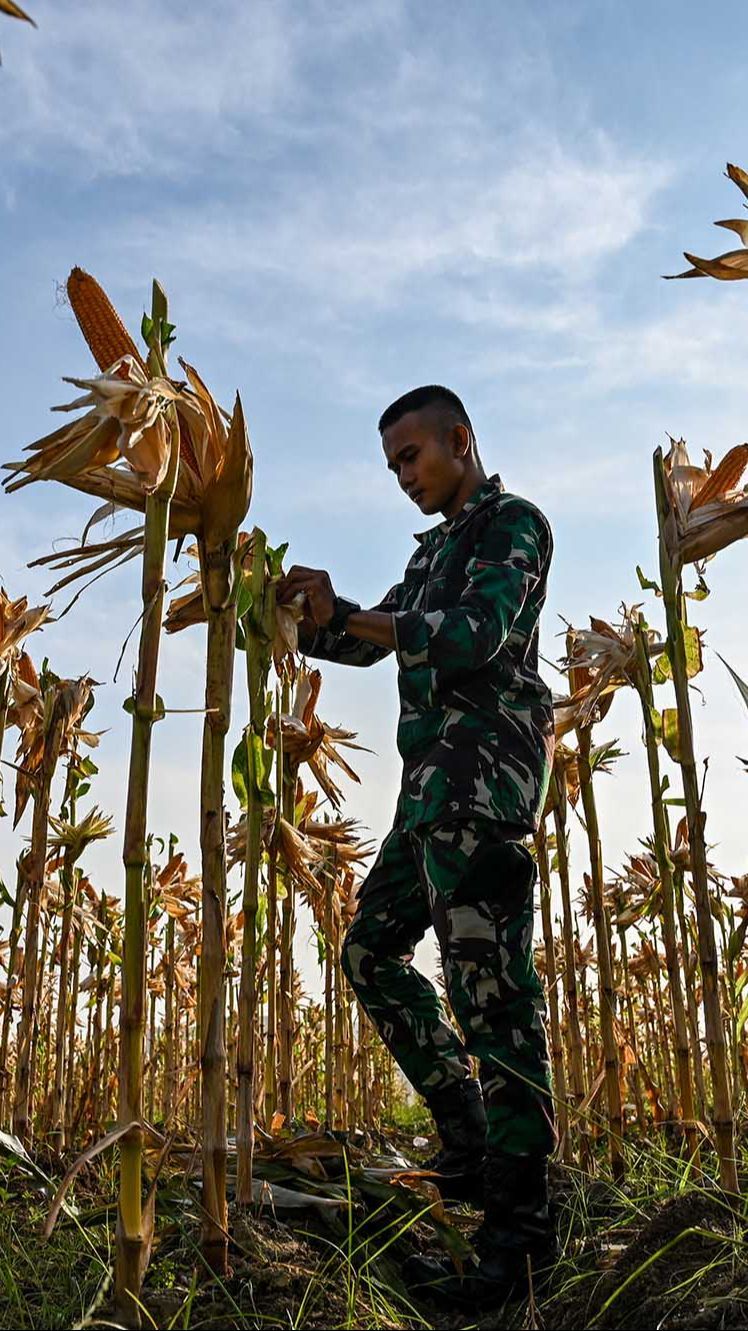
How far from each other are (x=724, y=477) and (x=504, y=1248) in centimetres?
224

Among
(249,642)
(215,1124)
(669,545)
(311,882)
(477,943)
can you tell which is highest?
(669,545)

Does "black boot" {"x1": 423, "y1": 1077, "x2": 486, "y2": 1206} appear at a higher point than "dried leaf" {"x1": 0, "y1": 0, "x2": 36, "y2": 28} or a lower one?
lower

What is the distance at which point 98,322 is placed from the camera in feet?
8.59

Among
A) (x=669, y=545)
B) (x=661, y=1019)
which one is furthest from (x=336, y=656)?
(x=661, y=1019)

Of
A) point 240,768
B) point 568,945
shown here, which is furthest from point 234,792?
point 568,945

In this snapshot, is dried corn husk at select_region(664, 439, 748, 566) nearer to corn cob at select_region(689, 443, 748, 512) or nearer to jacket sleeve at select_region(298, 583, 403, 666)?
corn cob at select_region(689, 443, 748, 512)

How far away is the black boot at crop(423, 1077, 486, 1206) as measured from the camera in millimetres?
3371

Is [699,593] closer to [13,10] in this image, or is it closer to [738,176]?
[738,176]

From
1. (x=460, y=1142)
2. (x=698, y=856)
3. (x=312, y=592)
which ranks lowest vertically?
(x=460, y=1142)

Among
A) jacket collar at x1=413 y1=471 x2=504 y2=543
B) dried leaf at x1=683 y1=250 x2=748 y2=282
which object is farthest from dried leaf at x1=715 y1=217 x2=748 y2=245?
jacket collar at x1=413 y1=471 x2=504 y2=543

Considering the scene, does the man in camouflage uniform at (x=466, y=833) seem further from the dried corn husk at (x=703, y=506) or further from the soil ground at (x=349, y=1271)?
the dried corn husk at (x=703, y=506)

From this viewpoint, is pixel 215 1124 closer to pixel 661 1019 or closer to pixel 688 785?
pixel 688 785

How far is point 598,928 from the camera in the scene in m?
4.62

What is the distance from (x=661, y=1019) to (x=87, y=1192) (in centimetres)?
524
